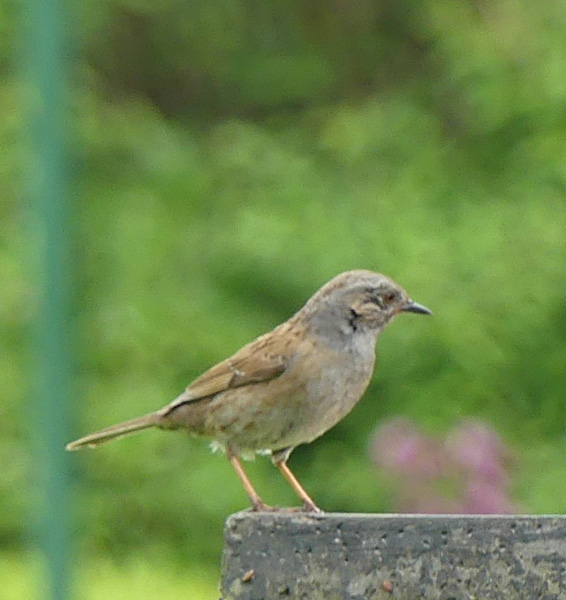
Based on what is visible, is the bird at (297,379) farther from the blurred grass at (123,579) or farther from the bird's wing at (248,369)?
the blurred grass at (123,579)

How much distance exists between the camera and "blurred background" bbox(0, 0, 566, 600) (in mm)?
8539

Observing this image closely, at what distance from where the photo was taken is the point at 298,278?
30.8 feet

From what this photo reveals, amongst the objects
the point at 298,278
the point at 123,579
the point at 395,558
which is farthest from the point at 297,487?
the point at 298,278

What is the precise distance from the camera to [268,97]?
41.6 ft

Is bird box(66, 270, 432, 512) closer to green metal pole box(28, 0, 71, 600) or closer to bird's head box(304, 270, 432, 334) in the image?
bird's head box(304, 270, 432, 334)

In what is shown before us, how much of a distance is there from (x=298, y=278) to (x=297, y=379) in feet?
12.6

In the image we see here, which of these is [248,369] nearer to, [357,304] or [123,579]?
[357,304]

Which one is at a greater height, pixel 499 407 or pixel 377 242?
pixel 377 242

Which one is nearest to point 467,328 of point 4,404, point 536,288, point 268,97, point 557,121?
point 536,288

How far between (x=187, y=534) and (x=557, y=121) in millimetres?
2722

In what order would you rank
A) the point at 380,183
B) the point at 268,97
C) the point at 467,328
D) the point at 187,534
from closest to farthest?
the point at 467,328, the point at 187,534, the point at 380,183, the point at 268,97

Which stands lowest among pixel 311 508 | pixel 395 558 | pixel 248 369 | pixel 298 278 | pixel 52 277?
pixel 395 558

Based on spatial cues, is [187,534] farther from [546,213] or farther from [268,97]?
[268,97]

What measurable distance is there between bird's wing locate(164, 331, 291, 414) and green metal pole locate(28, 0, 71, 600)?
1.49m
